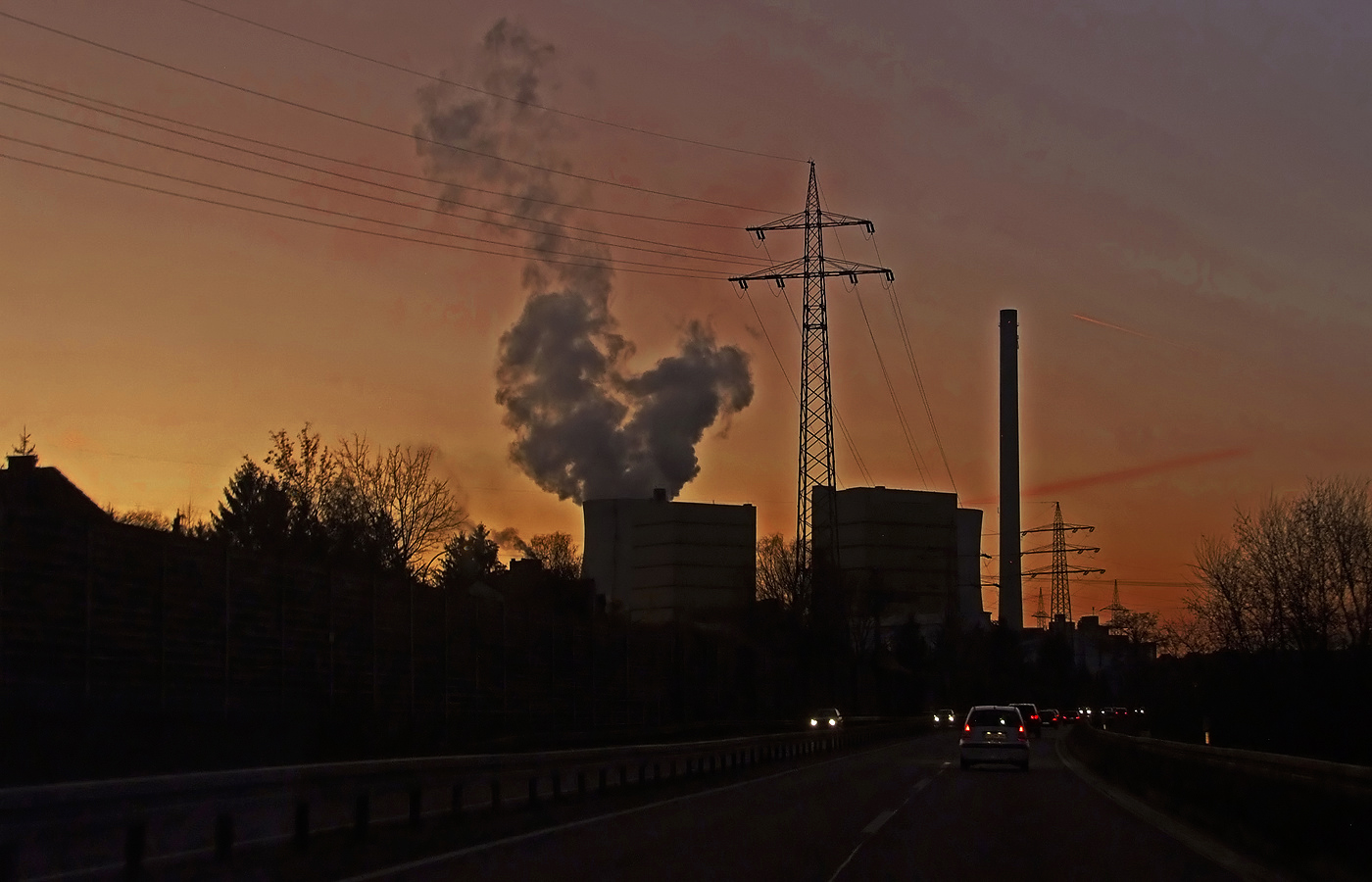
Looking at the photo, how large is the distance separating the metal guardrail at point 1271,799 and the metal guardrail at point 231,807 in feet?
30.1

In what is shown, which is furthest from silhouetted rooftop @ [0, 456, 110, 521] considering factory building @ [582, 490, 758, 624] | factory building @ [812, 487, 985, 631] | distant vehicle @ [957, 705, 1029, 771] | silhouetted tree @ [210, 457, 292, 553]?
factory building @ [812, 487, 985, 631]

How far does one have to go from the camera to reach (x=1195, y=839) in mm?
→ 17125

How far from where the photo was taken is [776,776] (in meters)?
31.4

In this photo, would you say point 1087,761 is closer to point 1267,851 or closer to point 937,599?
point 1267,851

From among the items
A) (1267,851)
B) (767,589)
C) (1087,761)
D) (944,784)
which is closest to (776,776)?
(944,784)

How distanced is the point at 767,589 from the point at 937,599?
52.1ft

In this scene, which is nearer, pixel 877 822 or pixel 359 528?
pixel 877 822

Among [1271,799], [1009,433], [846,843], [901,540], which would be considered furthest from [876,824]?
[901,540]

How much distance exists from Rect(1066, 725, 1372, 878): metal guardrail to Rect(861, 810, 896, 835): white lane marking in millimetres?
4193

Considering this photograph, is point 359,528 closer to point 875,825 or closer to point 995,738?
point 995,738

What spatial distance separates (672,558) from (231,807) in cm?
8728

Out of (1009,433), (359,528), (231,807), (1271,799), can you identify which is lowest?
(1271,799)

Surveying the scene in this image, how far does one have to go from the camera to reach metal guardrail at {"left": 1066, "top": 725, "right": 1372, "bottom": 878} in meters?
13.3

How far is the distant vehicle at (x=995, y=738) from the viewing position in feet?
111
